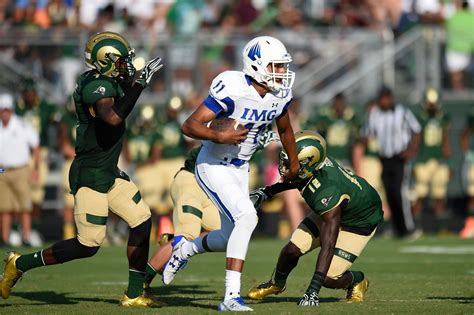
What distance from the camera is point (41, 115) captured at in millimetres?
16203

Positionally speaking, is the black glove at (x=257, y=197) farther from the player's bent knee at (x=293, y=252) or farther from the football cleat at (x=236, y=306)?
the football cleat at (x=236, y=306)

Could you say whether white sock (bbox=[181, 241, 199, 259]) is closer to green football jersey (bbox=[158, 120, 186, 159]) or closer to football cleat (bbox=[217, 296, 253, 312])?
football cleat (bbox=[217, 296, 253, 312])

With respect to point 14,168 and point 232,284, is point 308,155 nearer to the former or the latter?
point 232,284

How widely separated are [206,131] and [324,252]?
1.30 meters

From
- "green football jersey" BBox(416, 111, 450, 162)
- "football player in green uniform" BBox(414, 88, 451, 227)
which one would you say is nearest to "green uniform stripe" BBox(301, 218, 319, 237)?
"football player in green uniform" BBox(414, 88, 451, 227)

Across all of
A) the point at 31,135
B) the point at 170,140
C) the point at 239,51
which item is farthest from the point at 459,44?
the point at 31,135

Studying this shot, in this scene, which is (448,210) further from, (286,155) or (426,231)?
(286,155)

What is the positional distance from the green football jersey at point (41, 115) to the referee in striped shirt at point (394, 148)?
4.50m

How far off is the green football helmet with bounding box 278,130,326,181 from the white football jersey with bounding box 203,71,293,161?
1.31 ft

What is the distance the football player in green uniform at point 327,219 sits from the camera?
8312 millimetres

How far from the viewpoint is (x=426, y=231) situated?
17203 millimetres

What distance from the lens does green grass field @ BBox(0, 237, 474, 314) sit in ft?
26.6

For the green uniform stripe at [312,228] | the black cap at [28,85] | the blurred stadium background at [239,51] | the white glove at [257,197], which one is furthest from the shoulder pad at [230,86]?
the black cap at [28,85]

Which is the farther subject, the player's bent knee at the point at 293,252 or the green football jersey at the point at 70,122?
the green football jersey at the point at 70,122
